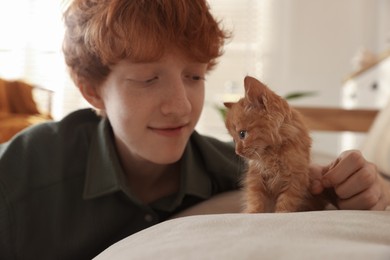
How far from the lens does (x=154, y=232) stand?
1.97ft

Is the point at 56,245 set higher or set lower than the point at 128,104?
lower

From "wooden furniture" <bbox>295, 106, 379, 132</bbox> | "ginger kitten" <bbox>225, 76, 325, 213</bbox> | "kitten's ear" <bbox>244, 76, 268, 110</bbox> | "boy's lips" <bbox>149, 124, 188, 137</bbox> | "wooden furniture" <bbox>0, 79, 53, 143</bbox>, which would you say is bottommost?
"wooden furniture" <bbox>295, 106, 379, 132</bbox>

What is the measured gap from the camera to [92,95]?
1115mm

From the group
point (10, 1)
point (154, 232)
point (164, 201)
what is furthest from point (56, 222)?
point (10, 1)

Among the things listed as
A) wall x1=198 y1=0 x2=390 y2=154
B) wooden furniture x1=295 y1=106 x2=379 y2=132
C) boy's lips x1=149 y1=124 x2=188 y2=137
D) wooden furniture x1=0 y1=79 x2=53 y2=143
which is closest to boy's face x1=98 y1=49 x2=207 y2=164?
boy's lips x1=149 y1=124 x2=188 y2=137

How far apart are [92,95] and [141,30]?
0.84 ft

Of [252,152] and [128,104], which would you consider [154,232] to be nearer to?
[252,152]

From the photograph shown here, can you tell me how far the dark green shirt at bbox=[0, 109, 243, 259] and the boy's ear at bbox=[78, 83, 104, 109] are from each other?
6cm

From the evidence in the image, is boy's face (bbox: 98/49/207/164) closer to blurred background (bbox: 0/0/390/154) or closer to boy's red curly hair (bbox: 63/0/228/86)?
boy's red curly hair (bbox: 63/0/228/86)

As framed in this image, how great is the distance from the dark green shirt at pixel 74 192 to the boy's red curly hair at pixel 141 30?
20 cm

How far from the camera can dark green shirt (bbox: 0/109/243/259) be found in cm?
97

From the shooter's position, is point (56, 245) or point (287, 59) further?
point (287, 59)

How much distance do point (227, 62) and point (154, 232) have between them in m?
3.39

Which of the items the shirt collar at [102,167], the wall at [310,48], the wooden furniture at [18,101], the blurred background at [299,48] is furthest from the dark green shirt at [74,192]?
the wall at [310,48]
